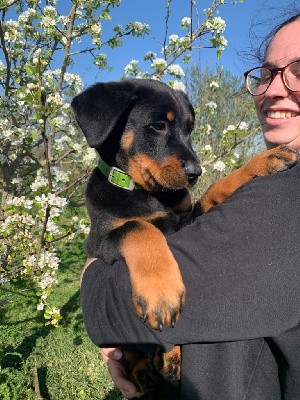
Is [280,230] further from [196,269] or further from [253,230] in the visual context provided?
[196,269]

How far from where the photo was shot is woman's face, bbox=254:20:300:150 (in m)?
1.79

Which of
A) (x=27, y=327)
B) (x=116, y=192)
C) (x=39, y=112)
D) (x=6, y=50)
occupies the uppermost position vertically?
(x=6, y=50)

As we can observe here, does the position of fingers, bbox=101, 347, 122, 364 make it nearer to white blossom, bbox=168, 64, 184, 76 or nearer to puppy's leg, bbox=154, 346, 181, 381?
puppy's leg, bbox=154, 346, 181, 381

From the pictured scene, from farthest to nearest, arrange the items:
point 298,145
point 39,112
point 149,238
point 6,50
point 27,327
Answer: point 27,327 < point 6,50 < point 39,112 < point 298,145 < point 149,238

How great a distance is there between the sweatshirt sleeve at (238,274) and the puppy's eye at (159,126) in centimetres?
99

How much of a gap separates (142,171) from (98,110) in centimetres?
38

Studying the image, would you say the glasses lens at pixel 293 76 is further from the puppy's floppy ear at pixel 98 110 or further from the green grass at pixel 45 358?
the green grass at pixel 45 358

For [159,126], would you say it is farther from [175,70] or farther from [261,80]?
[175,70]

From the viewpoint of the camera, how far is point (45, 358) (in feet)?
12.6

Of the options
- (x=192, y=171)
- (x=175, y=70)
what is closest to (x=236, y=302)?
(x=192, y=171)

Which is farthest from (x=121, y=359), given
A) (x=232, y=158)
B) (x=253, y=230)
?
(x=232, y=158)

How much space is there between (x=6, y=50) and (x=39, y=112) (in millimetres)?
1875

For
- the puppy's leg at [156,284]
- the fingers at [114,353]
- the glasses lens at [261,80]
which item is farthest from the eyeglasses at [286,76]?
the fingers at [114,353]

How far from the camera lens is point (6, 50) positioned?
3.66m
